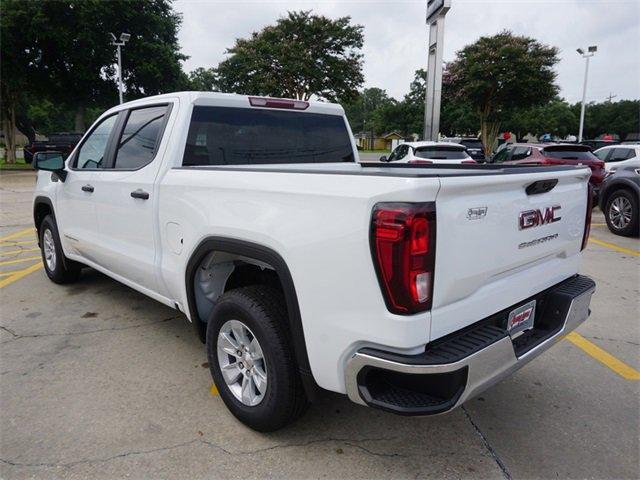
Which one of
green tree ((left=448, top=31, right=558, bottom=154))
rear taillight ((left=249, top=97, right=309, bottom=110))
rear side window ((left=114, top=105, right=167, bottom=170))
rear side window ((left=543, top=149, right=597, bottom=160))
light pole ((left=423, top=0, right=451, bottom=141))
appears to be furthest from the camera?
green tree ((left=448, top=31, right=558, bottom=154))

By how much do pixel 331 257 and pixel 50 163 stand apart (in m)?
3.58

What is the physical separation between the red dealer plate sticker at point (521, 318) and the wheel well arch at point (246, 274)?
1.04 m

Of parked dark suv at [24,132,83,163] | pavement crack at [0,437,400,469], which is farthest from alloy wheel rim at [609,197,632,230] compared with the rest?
parked dark suv at [24,132,83,163]

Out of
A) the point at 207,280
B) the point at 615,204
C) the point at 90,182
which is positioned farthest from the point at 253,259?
the point at 615,204

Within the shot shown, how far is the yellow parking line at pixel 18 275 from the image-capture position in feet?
17.8

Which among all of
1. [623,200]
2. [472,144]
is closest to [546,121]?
[472,144]

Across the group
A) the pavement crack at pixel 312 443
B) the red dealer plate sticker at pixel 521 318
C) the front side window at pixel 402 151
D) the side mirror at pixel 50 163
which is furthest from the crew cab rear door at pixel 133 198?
the front side window at pixel 402 151

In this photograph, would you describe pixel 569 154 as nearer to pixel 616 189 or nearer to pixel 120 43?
pixel 616 189

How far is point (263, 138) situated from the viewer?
354 centimetres

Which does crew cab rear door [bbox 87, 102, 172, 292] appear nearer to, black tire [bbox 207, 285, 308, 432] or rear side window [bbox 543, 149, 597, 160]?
black tire [bbox 207, 285, 308, 432]

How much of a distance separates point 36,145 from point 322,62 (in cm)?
1749

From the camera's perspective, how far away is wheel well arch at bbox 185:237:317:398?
7.27 ft

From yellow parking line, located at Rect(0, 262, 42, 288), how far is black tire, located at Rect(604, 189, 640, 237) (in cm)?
940

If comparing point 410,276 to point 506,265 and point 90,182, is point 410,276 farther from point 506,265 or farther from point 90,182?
point 90,182
